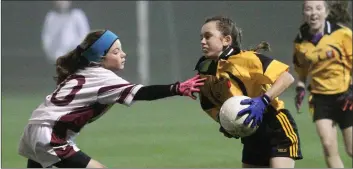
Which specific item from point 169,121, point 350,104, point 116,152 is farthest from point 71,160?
point 169,121

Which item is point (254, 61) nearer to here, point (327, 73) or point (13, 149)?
point (327, 73)

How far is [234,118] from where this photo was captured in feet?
16.8

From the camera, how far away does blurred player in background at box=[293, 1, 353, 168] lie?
7.61m

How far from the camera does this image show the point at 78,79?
207 inches

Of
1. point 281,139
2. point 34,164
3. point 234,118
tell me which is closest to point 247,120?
point 234,118

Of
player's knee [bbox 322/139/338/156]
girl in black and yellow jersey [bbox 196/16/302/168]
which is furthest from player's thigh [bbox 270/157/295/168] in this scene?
player's knee [bbox 322/139/338/156]

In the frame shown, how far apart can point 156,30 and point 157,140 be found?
8123mm

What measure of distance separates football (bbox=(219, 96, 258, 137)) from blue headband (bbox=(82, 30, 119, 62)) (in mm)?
837

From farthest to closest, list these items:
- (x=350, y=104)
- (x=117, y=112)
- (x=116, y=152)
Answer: (x=117, y=112)
(x=116, y=152)
(x=350, y=104)

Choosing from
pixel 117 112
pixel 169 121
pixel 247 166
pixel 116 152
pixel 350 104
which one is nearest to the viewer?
pixel 247 166

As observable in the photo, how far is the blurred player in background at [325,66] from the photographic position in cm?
761

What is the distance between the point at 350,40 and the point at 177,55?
10280 mm

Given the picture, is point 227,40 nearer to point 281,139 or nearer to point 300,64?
point 281,139

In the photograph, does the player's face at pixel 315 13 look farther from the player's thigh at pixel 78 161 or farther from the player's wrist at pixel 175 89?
the player's thigh at pixel 78 161
